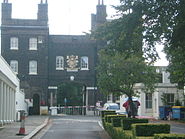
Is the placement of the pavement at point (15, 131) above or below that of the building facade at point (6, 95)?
below

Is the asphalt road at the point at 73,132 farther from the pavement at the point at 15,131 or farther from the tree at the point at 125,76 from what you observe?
the tree at the point at 125,76

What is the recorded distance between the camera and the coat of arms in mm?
62219

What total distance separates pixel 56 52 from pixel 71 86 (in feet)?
17.6

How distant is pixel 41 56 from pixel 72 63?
4555 millimetres

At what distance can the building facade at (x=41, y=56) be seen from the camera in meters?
60.2

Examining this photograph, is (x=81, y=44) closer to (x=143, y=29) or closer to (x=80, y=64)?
(x=80, y=64)

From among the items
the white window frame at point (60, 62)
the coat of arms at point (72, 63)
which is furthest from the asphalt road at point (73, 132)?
the white window frame at point (60, 62)

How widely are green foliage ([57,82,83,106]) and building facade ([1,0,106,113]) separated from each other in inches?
42.0

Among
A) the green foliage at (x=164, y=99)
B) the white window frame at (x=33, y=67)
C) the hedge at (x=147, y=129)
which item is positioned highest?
the white window frame at (x=33, y=67)

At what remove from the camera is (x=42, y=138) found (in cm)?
2344

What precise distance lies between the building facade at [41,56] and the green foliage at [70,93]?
1066 millimetres

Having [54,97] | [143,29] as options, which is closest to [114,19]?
[143,29]

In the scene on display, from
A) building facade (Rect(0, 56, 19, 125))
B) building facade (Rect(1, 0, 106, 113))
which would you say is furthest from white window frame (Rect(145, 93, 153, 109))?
building facade (Rect(0, 56, 19, 125))

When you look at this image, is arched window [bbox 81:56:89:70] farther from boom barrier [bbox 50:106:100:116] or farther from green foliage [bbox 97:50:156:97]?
green foliage [bbox 97:50:156:97]
